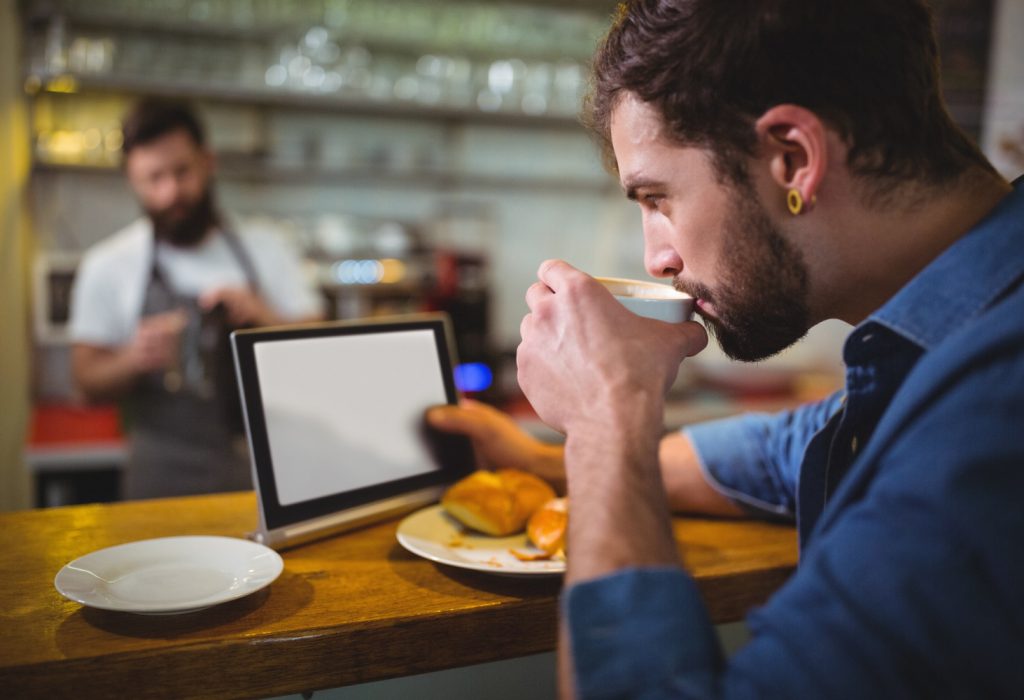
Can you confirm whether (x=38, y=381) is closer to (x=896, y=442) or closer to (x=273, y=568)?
(x=273, y=568)

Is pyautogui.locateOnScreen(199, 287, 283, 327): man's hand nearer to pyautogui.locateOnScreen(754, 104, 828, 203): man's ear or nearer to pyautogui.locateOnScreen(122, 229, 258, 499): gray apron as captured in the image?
pyautogui.locateOnScreen(122, 229, 258, 499): gray apron

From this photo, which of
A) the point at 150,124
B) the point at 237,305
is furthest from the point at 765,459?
the point at 150,124

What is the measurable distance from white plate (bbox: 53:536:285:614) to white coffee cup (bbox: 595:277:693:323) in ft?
1.74

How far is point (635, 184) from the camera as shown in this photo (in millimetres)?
1020

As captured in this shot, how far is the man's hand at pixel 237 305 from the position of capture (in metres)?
2.53

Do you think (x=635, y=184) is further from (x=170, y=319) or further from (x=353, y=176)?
(x=353, y=176)

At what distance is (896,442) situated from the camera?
73 cm

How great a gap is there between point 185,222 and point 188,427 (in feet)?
2.31

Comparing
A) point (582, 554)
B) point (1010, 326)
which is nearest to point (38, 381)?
point (582, 554)

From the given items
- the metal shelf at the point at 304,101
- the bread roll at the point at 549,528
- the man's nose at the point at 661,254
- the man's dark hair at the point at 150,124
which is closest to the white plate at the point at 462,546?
the bread roll at the point at 549,528

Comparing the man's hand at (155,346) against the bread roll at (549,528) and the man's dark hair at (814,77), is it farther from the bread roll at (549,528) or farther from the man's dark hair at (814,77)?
the man's dark hair at (814,77)

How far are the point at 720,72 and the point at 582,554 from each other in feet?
1.79

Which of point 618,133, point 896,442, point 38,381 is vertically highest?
point 618,133

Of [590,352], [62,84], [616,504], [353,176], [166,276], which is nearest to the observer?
[616,504]
